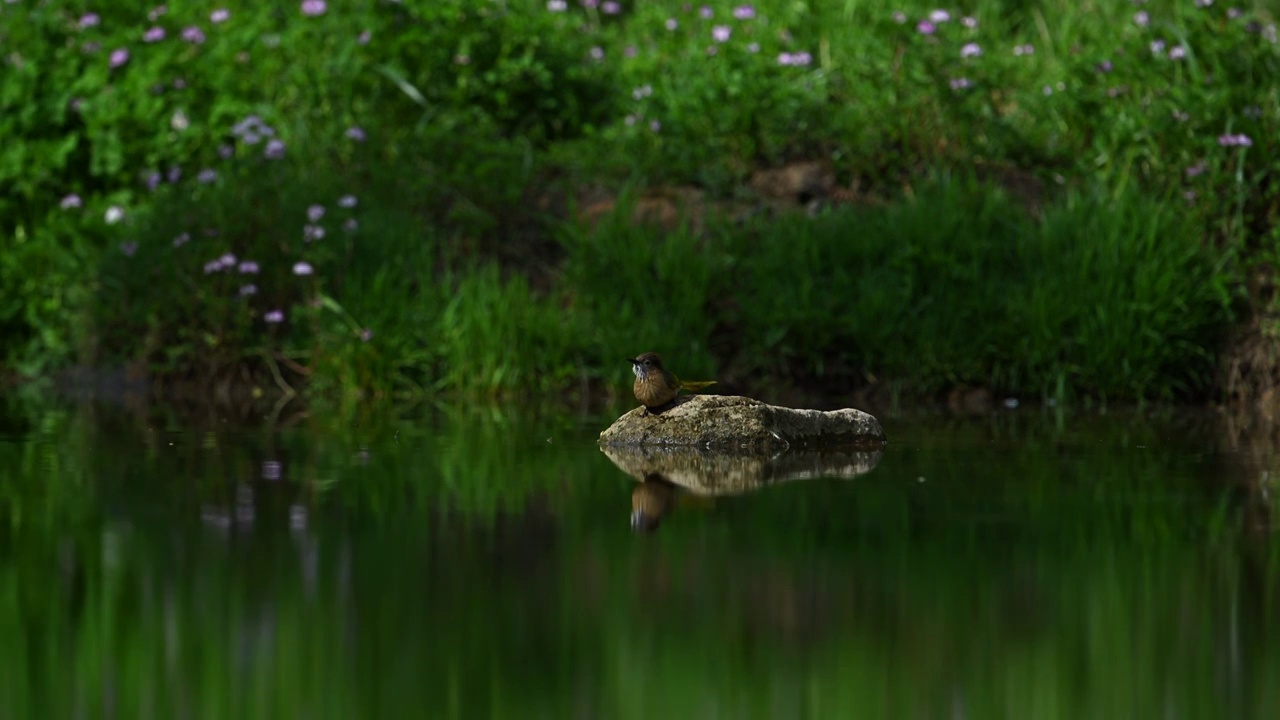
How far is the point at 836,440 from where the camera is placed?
268 inches

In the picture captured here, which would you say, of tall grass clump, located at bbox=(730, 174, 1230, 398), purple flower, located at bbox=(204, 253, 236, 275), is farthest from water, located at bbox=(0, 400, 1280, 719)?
purple flower, located at bbox=(204, 253, 236, 275)

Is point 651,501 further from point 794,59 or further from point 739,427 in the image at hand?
point 794,59

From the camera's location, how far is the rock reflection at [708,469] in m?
5.33

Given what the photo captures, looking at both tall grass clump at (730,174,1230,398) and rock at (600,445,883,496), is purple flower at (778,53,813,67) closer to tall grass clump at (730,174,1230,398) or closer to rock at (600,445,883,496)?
tall grass clump at (730,174,1230,398)

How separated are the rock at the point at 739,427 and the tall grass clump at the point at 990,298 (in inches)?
83.2

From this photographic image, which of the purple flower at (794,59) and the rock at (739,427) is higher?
the purple flower at (794,59)

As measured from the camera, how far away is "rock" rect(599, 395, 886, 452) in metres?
6.60

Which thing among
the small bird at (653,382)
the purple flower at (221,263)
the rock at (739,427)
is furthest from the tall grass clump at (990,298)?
the purple flower at (221,263)

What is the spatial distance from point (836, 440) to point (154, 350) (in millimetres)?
4471

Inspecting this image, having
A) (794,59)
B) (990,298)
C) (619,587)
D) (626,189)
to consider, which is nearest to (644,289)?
(626,189)

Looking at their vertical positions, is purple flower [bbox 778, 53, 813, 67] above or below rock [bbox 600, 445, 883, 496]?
above

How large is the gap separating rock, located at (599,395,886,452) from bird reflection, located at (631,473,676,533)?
2.40ft

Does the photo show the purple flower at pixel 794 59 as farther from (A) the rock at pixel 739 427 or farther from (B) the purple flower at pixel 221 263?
(A) the rock at pixel 739 427

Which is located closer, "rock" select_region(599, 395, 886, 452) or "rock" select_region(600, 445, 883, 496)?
"rock" select_region(600, 445, 883, 496)
